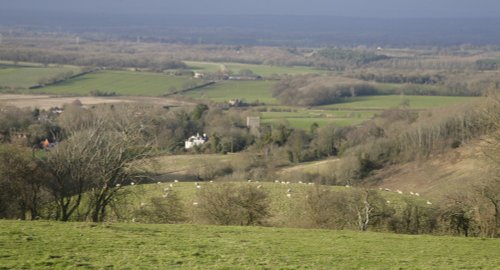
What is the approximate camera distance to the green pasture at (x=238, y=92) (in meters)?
82.4

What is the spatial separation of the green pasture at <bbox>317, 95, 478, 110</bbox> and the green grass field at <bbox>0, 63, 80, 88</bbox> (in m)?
34.5

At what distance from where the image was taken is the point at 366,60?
479ft

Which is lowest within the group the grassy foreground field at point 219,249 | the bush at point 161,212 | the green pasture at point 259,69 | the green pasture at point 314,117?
the green pasture at point 259,69

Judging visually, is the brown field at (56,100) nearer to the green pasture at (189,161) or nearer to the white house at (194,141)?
the white house at (194,141)

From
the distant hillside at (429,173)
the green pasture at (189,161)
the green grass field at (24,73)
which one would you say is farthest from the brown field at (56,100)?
the distant hillside at (429,173)

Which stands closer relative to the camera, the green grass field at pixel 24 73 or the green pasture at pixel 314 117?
the green pasture at pixel 314 117

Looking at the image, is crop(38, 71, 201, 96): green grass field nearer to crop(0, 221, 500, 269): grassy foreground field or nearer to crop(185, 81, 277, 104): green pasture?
crop(185, 81, 277, 104): green pasture

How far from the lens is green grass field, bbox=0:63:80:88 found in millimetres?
78375

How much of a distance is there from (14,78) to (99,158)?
62181 millimetres

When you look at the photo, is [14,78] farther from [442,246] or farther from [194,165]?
[442,246]

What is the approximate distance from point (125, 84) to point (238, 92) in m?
14.4

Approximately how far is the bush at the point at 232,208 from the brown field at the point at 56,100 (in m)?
41.4

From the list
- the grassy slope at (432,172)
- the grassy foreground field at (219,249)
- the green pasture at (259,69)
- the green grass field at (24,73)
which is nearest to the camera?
the grassy foreground field at (219,249)

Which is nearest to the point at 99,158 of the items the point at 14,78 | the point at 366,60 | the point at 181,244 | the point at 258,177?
the point at 181,244
